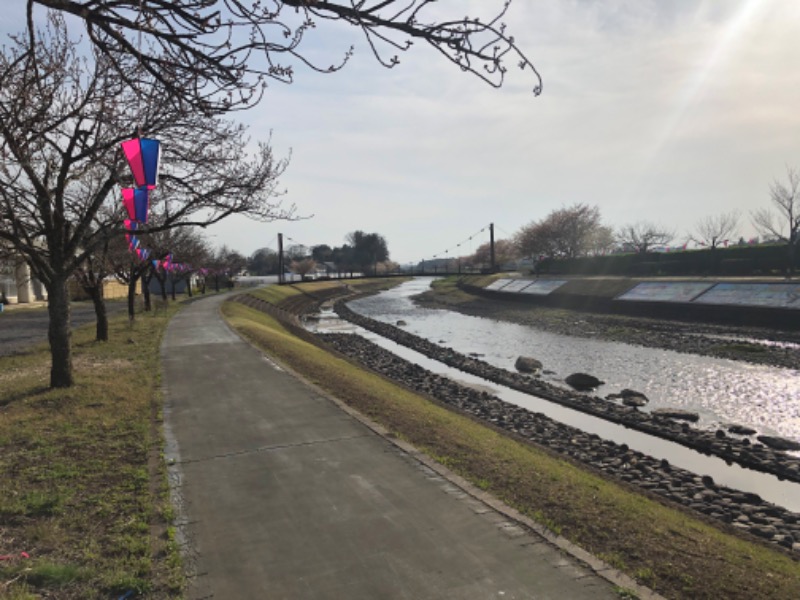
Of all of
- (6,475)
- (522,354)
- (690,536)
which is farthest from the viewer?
(522,354)

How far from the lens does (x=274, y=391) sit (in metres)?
9.81

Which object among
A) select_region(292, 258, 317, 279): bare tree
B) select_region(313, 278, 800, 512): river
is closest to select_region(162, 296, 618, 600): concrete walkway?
select_region(313, 278, 800, 512): river

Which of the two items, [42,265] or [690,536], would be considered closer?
[690,536]

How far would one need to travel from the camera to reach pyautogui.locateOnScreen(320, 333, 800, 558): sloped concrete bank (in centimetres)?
698

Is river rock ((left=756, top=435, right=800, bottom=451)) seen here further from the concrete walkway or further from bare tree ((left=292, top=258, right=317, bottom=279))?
bare tree ((left=292, top=258, right=317, bottom=279))

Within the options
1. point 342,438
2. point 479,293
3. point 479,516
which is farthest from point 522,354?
point 479,293

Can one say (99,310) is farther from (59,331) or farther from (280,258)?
(280,258)

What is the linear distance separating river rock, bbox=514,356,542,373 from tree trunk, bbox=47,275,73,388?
13.7 metres

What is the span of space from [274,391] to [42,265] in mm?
4569

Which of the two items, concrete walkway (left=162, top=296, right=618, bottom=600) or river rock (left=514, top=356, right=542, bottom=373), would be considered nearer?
concrete walkway (left=162, top=296, right=618, bottom=600)

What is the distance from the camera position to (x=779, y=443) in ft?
34.1

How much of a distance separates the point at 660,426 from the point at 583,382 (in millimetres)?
4547

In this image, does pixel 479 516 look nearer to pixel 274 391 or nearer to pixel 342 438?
pixel 342 438

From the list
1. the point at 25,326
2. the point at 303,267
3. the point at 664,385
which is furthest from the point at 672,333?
the point at 303,267
